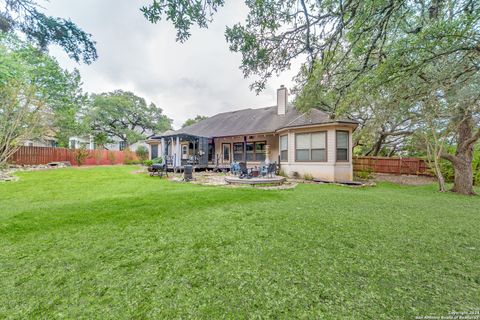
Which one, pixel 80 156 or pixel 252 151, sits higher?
pixel 252 151

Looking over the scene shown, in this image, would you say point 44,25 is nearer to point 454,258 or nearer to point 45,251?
point 45,251

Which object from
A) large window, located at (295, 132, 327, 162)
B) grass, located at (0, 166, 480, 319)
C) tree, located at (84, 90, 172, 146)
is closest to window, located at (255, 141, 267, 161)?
large window, located at (295, 132, 327, 162)

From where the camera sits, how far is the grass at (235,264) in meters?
1.86

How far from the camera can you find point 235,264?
2586 mm

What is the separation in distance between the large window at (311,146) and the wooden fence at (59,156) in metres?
21.2

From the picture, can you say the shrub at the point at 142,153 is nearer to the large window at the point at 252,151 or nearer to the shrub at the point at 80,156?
the shrub at the point at 80,156

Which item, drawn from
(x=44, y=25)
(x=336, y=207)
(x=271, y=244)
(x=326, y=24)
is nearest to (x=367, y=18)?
(x=326, y=24)

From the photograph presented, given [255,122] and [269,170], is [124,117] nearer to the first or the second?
[255,122]

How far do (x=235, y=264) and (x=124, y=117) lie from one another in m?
33.9

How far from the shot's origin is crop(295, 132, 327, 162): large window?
1159cm

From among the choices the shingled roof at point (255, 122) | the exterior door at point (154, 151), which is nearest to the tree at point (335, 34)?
the shingled roof at point (255, 122)

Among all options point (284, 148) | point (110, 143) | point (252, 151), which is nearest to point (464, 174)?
point (284, 148)

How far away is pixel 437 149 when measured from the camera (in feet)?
31.9

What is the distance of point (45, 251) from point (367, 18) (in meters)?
6.93
